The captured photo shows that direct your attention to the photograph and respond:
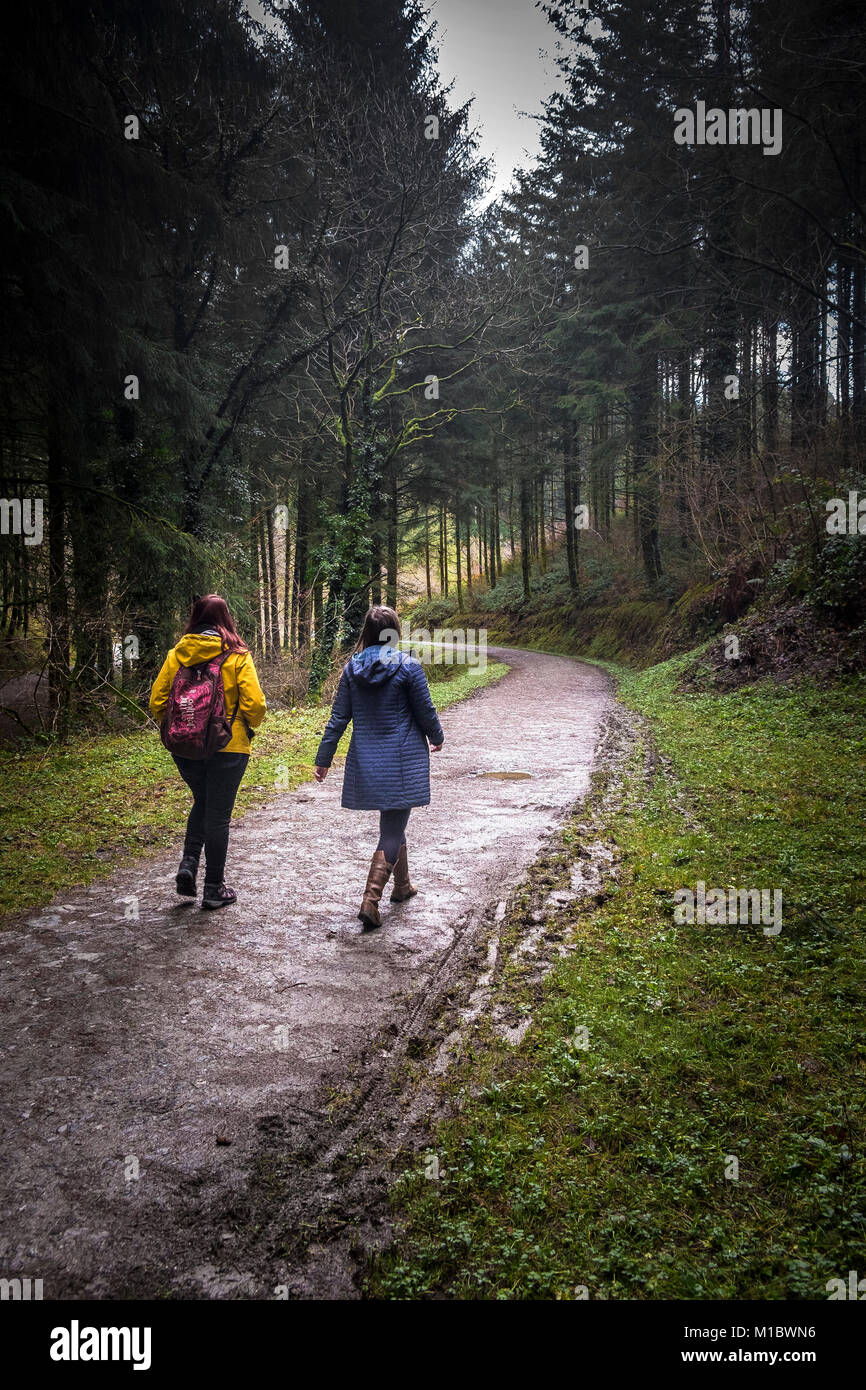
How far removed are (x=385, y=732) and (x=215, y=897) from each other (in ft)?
5.84

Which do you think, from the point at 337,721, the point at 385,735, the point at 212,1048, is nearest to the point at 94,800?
the point at 337,721

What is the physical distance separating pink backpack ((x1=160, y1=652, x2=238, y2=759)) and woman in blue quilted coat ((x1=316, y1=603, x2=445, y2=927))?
0.76m

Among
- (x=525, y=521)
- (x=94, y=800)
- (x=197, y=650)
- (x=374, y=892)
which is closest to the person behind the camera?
(x=374, y=892)

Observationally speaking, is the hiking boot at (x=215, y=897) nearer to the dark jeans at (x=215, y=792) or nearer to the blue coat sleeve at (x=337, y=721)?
the dark jeans at (x=215, y=792)

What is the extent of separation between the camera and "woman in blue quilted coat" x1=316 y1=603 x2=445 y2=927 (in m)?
5.08

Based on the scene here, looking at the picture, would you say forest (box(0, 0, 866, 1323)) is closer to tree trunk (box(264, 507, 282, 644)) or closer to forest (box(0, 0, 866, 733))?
forest (box(0, 0, 866, 733))

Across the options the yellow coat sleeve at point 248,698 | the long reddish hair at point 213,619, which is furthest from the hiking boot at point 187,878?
the long reddish hair at point 213,619

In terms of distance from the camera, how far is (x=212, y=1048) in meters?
3.42

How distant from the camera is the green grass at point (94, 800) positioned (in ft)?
19.7

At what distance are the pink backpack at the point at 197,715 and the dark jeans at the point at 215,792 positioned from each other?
0.14m

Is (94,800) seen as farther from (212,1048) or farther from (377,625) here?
(212,1048)
